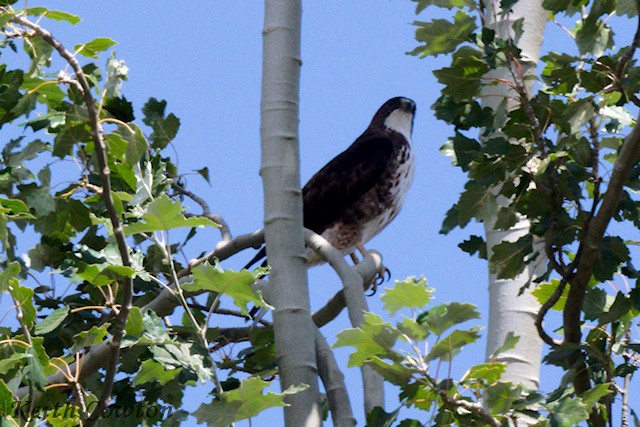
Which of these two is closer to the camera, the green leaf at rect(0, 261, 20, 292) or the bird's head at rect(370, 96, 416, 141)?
the green leaf at rect(0, 261, 20, 292)

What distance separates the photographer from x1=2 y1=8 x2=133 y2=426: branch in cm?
239

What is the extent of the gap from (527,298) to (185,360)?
5.00 feet

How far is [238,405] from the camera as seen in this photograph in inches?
101

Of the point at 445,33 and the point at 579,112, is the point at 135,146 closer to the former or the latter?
the point at 445,33

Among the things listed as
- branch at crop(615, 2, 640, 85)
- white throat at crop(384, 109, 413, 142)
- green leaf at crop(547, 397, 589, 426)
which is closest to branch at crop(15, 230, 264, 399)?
green leaf at crop(547, 397, 589, 426)

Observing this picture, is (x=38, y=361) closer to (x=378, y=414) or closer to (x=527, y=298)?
(x=378, y=414)

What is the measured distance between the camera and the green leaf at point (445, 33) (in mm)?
3107

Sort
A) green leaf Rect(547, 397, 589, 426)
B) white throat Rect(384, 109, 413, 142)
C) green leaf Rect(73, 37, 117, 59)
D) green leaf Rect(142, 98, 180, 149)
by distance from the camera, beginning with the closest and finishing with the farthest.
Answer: green leaf Rect(547, 397, 589, 426) < green leaf Rect(73, 37, 117, 59) < green leaf Rect(142, 98, 180, 149) < white throat Rect(384, 109, 413, 142)

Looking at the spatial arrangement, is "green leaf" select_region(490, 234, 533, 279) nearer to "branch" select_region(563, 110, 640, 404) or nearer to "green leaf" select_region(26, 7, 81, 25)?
"branch" select_region(563, 110, 640, 404)

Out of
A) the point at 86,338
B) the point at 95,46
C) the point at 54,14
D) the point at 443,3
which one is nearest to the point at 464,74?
the point at 443,3

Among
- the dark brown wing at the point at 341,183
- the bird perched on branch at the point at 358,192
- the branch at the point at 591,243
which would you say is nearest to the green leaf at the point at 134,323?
the branch at the point at 591,243

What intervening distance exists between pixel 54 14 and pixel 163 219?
691 millimetres

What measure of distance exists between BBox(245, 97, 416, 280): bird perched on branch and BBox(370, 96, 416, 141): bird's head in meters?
0.37

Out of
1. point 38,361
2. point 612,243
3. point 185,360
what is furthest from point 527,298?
point 38,361
